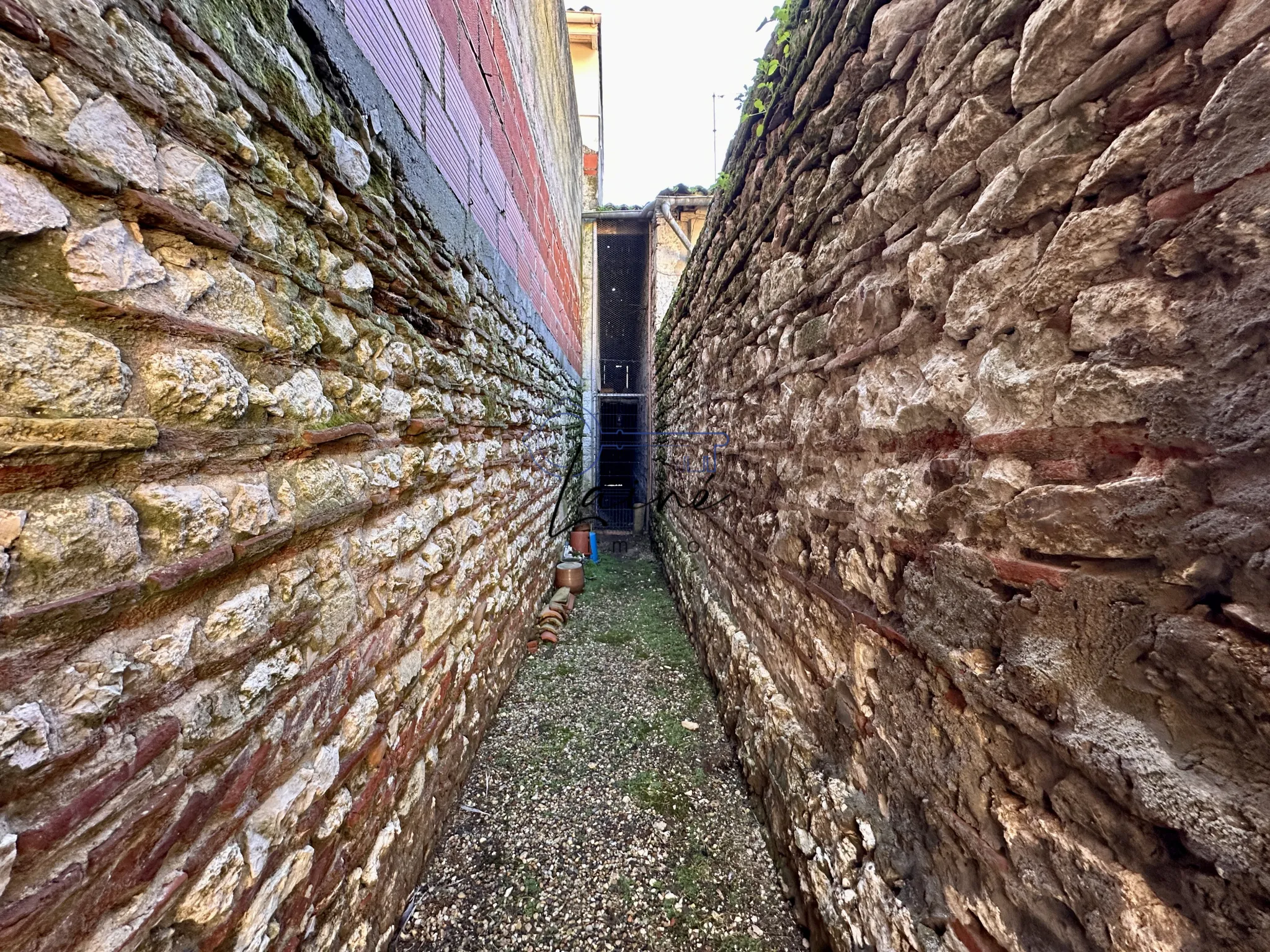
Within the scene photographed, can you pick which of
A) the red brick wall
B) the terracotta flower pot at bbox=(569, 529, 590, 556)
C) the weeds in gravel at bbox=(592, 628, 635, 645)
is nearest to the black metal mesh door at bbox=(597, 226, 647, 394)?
the terracotta flower pot at bbox=(569, 529, 590, 556)

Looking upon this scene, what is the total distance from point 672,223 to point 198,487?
362 inches

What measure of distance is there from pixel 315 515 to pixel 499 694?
2234 millimetres

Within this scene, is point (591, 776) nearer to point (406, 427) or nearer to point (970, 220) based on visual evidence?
point (406, 427)

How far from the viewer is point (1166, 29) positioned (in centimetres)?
73

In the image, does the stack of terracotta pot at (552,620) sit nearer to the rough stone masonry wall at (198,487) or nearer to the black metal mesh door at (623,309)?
the rough stone masonry wall at (198,487)

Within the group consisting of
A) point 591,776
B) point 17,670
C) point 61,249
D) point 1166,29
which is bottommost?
point 591,776

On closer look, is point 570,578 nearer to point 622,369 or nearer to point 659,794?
point 659,794

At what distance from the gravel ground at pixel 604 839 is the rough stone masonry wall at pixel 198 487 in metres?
0.34

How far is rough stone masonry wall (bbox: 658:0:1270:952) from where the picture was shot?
0.66m

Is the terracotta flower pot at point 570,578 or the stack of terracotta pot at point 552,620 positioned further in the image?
the terracotta flower pot at point 570,578

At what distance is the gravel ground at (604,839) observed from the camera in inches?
68.9

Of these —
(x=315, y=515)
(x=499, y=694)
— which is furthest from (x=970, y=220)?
(x=499, y=694)

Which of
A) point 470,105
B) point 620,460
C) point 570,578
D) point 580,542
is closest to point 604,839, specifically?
point 570,578

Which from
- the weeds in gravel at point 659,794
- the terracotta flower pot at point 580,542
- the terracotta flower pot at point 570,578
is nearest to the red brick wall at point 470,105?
the terracotta flower pot at point 570,578
